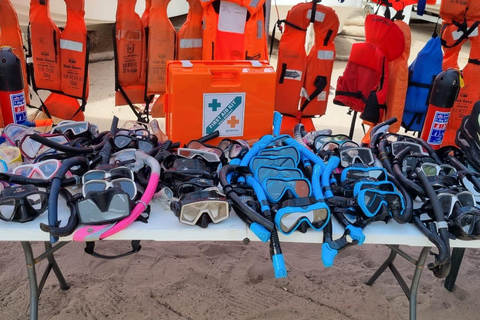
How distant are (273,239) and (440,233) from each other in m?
0.61

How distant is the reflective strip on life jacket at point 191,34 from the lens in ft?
12.0

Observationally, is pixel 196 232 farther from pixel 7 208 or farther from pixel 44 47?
pixel 44 47

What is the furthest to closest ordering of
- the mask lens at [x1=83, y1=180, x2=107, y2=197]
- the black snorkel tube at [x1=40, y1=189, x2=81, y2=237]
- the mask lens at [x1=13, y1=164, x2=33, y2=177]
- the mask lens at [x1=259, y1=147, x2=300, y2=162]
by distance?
the mask lens at [x1=259, y1=147, x2=300, y2=162] → the mask lens at [x1=13, y1=164, x2=33, y2=177] → the mask lens at [x1=83, y1=180, x2=107, y2=197] → the black snorkel tube at [x1=40, y1=189, x2=81, y2=237]

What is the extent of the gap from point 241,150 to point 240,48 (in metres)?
1.75

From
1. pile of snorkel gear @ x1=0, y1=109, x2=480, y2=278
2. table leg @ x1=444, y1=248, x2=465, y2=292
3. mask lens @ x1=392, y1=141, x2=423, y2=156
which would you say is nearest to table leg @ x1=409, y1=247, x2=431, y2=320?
pile of snorkel gear @ x1=0, y1=109, x2=480, y2=278

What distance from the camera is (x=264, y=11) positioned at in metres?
3.63

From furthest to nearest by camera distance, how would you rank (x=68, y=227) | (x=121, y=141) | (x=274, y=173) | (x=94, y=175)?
(x=121, y=141) < (x=274, y=173) < (x=94, y=175) < (x=68, y=227)

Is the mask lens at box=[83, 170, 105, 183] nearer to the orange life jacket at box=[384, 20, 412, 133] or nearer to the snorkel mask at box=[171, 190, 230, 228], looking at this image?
the snorkel mask at box=[171, 190, 230, 228]

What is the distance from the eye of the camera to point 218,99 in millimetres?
2244

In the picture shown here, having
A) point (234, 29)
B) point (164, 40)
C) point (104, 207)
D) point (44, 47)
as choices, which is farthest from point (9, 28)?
point (104, 207)

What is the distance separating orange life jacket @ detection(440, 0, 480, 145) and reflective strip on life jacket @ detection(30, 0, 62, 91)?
116 inches

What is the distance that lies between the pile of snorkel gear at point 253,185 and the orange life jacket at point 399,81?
48.1 inches

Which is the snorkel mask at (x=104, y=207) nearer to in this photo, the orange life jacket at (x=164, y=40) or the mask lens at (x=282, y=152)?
the mask lens at (x=282, y=152)

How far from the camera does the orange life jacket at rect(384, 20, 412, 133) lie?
3.29 m
